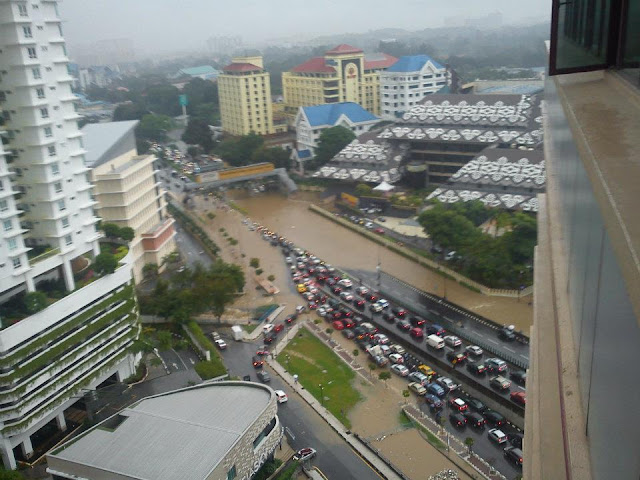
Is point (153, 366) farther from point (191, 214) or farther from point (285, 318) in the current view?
point (191, 214)

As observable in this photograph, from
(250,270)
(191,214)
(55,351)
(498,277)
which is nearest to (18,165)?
(55,351)

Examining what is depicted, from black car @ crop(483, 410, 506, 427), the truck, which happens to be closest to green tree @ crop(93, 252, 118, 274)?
the truck

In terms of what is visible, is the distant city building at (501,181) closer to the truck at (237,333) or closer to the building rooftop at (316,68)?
the truck at (237,333)

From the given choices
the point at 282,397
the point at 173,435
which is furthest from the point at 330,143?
the point at 173,435

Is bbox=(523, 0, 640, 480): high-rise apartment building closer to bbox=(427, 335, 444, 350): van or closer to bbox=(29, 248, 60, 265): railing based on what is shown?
bbox=(427, 335, 444, 350): van

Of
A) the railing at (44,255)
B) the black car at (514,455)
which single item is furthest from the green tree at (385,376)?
the railing at (44,255)
